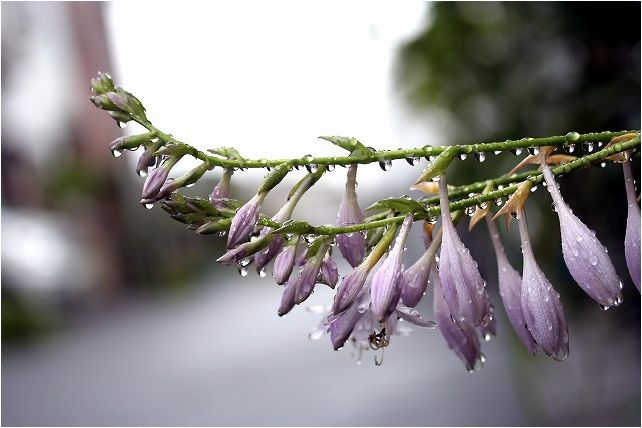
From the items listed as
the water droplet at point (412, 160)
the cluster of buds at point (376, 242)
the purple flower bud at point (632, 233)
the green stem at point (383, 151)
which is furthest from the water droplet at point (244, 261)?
the purple flower bud at point (632, 233)

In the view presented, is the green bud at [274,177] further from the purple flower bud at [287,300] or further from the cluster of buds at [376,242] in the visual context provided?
the purple flower bud at [287,300]

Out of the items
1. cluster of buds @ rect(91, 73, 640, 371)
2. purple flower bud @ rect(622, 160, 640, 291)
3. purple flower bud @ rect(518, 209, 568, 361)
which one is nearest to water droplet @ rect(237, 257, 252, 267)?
cluster of buds @ rect(91, 73, 640, 371)

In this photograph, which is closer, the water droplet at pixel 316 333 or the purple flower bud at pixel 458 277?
the purple flower bud at pixel 458 277

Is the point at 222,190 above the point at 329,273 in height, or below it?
above

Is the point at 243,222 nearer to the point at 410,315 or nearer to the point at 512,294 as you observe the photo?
the point at 410,315

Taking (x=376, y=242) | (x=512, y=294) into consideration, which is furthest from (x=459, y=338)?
(x=376, y=242)

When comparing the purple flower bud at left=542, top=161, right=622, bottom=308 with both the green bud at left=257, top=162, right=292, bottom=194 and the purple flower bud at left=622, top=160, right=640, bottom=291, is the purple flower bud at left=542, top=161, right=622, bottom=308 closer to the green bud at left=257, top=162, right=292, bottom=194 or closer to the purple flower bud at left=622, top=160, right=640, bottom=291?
the purple flower bud at left=622, top=160, right=640, bottom=291
